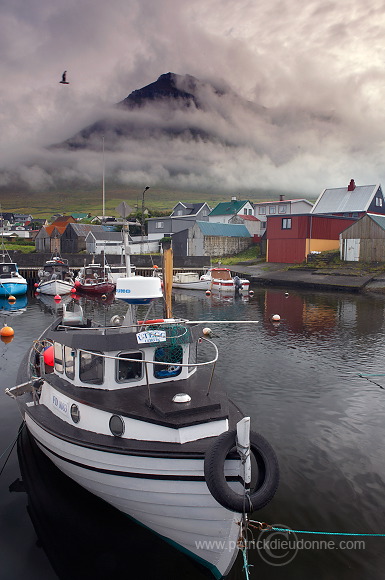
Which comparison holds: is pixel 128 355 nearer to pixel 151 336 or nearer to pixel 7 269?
pixel 151 336

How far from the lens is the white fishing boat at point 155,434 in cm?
816

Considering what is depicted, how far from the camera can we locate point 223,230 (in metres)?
87.8

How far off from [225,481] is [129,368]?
4492mm

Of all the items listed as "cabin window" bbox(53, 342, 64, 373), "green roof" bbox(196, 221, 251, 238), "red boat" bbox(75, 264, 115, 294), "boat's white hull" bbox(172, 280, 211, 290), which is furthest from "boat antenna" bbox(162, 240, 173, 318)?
"green roof" bbox(196, 221, 251, 238)

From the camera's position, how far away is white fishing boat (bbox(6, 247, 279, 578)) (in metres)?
8.16

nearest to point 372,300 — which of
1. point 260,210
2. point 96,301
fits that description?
point 96,301

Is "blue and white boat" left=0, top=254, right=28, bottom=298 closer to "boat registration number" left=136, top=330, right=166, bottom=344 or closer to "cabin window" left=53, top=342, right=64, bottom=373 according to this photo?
"cabin window" left=53, top=342, right=64, bottom=373

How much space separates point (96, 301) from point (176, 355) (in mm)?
42245

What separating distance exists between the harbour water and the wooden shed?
4155cm

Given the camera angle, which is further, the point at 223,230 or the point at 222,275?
the point at 223,230

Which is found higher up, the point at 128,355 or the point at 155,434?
the point at 128,355

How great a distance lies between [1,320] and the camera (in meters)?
38.2

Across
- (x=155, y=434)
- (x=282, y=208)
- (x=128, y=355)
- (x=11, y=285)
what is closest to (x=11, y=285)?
(x=11, y=285)

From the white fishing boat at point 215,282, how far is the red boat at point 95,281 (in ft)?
37.9
